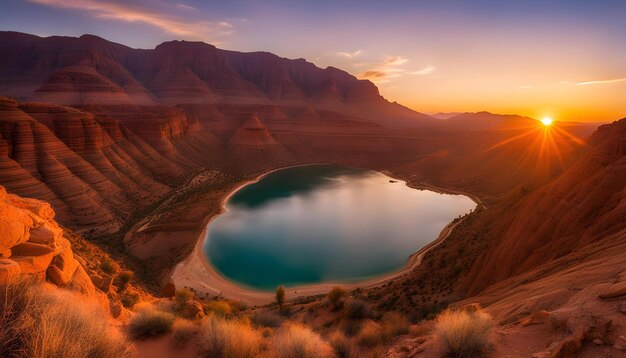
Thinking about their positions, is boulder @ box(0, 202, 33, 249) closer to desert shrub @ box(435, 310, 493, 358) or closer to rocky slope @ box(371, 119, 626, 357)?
desert shrub @ box(435, 310, 493, 358)

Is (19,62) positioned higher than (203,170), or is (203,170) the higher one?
(19,62)

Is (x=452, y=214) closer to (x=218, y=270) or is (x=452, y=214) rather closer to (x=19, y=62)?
(x=218, y=270)

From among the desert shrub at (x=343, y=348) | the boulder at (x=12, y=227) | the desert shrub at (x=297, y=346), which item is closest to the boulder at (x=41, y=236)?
the boulder at (x=12, y=227)

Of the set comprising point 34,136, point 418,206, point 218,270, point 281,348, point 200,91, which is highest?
point 200,91

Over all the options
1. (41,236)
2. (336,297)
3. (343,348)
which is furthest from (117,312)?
(336,297)

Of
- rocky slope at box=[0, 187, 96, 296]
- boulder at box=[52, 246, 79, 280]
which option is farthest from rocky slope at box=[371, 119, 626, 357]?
boulder at box=[52, 246, 79, 280]

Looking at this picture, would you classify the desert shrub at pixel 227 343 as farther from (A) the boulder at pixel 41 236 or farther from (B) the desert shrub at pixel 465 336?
(A) the boulder at pixel 41 236

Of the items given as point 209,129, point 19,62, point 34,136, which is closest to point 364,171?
point 209,129
